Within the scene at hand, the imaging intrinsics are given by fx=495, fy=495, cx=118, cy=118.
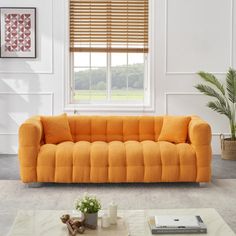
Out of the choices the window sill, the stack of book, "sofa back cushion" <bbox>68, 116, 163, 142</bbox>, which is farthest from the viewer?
the window sill

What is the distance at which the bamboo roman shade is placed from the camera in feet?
22.9

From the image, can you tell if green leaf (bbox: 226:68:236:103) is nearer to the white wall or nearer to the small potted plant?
the white wall

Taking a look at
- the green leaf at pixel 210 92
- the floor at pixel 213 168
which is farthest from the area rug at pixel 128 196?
the green leaf at pixel 210 92

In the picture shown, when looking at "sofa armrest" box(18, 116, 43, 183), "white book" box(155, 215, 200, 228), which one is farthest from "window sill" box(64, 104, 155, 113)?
"white book" box(155, 215, 200, 228)

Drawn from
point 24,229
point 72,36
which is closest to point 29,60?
point 72,36

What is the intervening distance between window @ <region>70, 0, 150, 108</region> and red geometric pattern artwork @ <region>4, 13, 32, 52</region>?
617 mm

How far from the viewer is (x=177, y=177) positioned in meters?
5.18

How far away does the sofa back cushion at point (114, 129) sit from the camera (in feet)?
19.3

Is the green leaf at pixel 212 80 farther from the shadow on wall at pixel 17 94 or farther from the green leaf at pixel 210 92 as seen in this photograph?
the shadow on wall at pixel 17 94

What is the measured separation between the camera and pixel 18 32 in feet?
22.8

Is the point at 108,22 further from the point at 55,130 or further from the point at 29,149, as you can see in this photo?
the point at 29,149

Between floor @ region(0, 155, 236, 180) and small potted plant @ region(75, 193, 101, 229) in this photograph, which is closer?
small potted plant @ region(75, 193, 101, 229)

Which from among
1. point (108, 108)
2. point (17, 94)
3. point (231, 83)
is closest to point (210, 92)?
point (231, 83)

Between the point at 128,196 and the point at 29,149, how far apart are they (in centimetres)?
114
